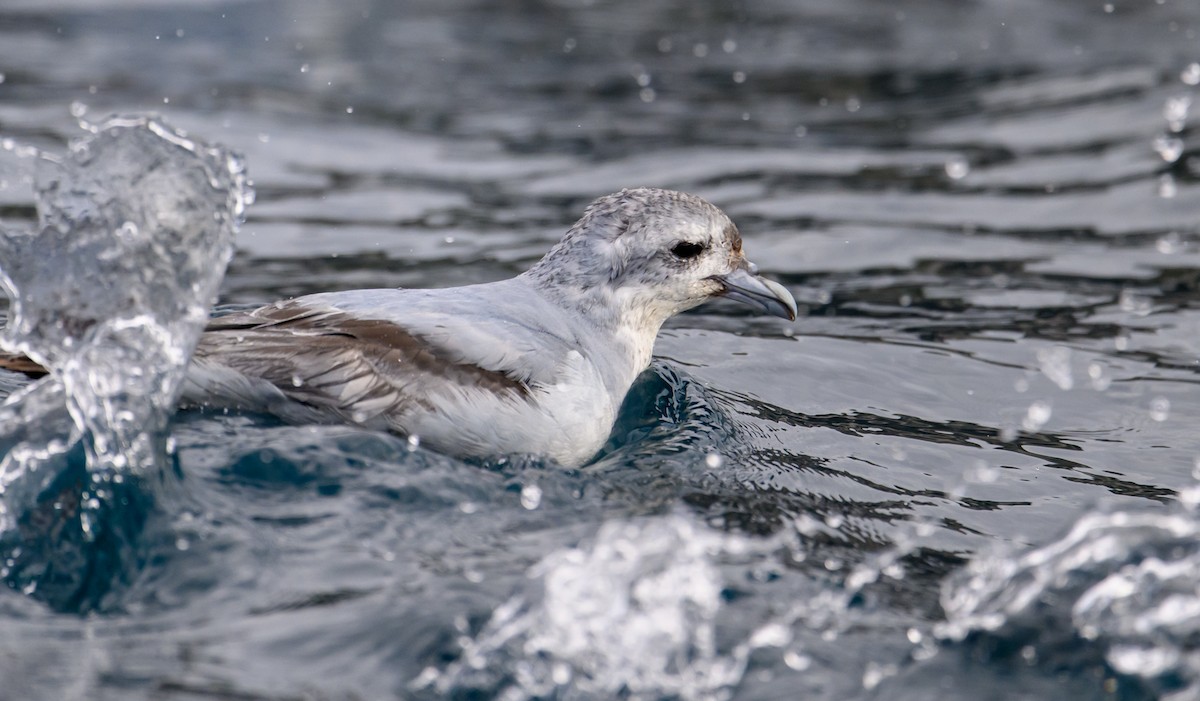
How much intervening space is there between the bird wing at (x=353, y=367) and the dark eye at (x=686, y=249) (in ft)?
3.60

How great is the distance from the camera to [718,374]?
673 cm

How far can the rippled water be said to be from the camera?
149 inches

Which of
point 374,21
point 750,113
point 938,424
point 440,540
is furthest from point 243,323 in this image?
point 374,21

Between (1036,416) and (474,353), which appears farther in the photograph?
(1036,416)

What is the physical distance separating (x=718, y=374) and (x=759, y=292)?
92 cm

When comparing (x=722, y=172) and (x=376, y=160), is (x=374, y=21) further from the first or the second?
(x=722, y=172)

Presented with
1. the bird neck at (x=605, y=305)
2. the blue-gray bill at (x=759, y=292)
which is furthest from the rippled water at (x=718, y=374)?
the blue-gray bill at (x=759, y=292)

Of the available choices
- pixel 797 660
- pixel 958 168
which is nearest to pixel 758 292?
pixel 797 660

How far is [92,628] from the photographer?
3736 millimetres

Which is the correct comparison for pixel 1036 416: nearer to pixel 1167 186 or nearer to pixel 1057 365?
pixel 1057 365

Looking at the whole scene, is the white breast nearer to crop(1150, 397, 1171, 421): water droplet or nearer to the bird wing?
the bird wing

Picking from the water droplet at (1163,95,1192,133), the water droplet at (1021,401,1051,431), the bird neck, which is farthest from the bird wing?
the water droplet at (1163,95,1192,133)

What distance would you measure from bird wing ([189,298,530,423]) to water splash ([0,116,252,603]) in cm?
29

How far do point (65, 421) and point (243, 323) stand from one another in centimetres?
77
